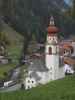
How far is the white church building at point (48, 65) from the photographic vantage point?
15.5 ft

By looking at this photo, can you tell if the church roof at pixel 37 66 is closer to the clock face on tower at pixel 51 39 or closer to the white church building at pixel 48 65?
the white church building at pixel 48 65

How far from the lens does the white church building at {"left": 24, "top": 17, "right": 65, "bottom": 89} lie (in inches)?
187

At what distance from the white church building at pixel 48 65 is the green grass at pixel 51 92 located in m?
0.08

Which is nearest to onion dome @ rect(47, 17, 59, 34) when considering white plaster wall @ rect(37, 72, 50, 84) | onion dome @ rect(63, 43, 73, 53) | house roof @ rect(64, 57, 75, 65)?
onion dome @ rect(63, 43, 73, 53)

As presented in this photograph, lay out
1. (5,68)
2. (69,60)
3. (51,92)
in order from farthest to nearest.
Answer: (69,60) → (5,68) → (51,92)

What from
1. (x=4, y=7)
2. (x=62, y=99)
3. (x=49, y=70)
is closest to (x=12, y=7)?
(x=4, y=7)

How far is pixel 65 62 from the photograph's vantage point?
482 centimetres

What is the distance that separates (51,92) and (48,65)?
0.42 metres

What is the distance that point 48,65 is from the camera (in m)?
4.77

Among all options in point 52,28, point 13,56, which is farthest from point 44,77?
point 52,28

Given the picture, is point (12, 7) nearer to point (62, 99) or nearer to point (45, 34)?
point (45, 34)

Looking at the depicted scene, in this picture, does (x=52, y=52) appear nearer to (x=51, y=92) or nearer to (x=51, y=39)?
(x=51, y=39)

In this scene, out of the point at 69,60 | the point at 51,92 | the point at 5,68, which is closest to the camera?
the point at 51,92

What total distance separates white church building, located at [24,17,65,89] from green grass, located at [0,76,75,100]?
0.08m
